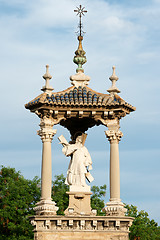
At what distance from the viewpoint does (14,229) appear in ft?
197

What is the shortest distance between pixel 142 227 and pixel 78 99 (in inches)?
1218

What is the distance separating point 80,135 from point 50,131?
221cm

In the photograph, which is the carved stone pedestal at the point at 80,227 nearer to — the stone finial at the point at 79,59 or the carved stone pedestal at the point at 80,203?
the carved stone pedestal at the point at 80,203

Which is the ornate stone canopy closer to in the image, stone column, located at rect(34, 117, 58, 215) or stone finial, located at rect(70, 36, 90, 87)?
stone finial, located at rect(70, 36, 90, 87)

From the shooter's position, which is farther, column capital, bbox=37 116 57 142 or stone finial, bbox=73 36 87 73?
stone finial, bbox=73 36 87 73

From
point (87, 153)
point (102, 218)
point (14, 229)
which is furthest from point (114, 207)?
point (14, 229)

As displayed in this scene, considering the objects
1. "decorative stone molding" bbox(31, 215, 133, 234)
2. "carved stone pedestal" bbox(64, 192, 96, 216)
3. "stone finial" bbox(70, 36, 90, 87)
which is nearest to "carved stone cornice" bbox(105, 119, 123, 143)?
"stone finial" bbox(70, 36, 90, 87)

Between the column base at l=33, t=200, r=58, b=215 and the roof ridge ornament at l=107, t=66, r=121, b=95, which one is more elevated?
the roof ridge ornament at l=107, t=66, r=121, b=95

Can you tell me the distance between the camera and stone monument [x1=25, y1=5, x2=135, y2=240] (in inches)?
1268

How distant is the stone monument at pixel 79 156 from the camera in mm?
32219

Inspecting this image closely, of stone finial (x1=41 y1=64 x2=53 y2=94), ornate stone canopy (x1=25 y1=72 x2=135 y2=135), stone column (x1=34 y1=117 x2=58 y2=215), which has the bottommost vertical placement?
stone column (x1=34 y1=117 x2=58 y2=215)

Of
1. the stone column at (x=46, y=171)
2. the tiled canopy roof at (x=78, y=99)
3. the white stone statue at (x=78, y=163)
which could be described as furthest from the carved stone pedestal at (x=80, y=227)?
the tiled canopy roof at (x=78, y=99)

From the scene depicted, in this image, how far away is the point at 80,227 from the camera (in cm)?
3231

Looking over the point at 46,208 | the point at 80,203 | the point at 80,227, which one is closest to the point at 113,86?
the point at 80,203
